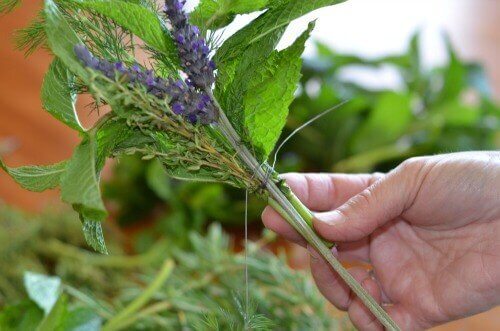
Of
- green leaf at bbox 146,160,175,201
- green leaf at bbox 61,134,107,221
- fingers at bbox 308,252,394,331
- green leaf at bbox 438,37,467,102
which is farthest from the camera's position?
green leaf at bbox 438,37,467,102

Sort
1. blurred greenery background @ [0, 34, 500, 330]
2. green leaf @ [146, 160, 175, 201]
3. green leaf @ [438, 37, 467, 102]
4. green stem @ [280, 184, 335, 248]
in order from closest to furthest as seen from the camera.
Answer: green stem @ [280, 184, 335, 248]
blurred greenery background @ [0, 34, 500, 330]
green leaf @ [146, 160, 175, 201]
green leaf @ [438, 37, 467, 102]

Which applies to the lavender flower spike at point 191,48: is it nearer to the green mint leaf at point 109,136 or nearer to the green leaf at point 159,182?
the green mint leaf at point 109,136

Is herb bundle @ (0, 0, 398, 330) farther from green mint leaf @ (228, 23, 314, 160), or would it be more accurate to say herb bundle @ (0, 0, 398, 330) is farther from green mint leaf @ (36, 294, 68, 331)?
green mint leaf @ (36, 294, 68, 331)

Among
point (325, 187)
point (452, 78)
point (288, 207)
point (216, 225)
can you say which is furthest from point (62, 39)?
point (452, 78)

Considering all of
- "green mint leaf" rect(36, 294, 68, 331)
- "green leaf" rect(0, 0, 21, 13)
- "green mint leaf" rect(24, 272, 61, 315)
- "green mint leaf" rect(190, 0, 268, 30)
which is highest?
"green leaf" rect(0, 0, 21, 13)

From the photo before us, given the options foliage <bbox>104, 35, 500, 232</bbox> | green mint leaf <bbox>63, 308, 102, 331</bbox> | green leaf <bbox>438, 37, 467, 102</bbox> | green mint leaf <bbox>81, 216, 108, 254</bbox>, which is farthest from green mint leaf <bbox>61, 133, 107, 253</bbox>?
green leaf <bbox>438, 37, 467, 102</bbox>

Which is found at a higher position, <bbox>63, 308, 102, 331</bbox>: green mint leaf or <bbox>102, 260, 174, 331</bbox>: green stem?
<bbox>63, 308, 102, 331</bbox>: green mint leaf

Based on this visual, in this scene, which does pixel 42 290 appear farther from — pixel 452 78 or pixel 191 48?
pixel 452 78

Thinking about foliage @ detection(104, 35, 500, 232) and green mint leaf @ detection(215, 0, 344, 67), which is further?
foliage @ detection(104, 35, 500, 232)

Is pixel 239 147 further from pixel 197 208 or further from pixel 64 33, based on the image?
pixel 197 208
